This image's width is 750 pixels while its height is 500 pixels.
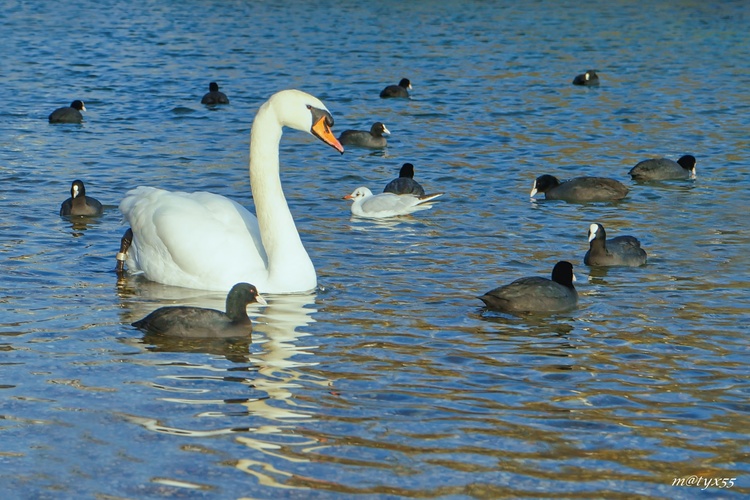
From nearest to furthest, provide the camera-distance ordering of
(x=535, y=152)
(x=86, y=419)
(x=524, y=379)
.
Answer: (x=86, y=419) < (x=524, y=379) < (x=535, y=152)

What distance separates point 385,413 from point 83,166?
13581mm

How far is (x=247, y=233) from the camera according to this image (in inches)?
553

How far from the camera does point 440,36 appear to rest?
142 feet

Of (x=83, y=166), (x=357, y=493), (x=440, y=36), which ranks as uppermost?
(x=440, y=36)

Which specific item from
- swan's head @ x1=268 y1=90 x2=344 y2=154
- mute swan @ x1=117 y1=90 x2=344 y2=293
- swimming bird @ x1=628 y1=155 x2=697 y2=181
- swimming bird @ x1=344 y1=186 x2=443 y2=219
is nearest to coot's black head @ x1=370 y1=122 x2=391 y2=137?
swimming bird @ x1=628 y1=155 x2=697 y2=181

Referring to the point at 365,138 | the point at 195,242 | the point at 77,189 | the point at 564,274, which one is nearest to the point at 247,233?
the point at 195,242

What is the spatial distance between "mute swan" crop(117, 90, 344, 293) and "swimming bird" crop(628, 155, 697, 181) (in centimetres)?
891

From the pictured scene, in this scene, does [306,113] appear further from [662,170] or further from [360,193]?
[662,170]

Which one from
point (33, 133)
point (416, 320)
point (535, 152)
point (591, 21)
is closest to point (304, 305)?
point (416, 320)

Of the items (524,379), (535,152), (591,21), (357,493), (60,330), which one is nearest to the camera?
(357,493)

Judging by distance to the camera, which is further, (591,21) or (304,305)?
(591,21)

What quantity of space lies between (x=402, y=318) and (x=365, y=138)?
483 inches

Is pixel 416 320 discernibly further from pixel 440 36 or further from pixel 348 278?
pixel 440 36

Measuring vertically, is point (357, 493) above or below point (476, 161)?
below
